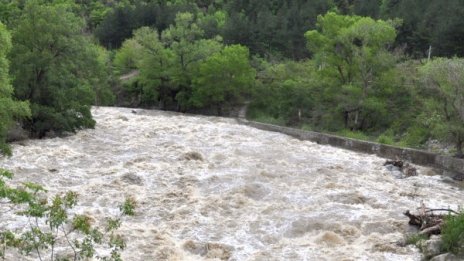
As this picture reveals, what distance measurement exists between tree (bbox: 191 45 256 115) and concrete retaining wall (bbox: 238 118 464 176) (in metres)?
13.2

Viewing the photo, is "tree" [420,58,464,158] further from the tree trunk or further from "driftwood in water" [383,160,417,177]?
"driftwood in water" [383,160,417,177]

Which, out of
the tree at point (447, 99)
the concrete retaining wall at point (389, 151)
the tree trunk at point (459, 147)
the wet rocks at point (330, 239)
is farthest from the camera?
the tree trunk at point (459, 147)

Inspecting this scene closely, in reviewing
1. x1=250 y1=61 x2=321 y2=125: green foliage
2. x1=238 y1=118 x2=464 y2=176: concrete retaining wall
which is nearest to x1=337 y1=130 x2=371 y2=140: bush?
x1=238 y1=118 x2=464 y2=176: concrete retaining wall

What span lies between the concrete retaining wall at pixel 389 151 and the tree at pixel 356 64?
4184 mm

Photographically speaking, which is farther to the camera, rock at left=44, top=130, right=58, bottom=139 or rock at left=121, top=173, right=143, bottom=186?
rock at left=44, top=130, right=58, bottom=139

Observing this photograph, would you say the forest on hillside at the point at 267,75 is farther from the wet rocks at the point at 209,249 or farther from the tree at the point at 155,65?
the wet rocks at the point at 209,249

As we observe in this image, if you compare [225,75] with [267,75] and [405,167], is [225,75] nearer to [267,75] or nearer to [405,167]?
[267,75]

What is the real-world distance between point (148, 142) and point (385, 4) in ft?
191

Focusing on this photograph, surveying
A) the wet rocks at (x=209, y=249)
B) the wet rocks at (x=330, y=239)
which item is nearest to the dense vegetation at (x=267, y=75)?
the wet rocks at (x=330, y=239)

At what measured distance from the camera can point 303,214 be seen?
1861cm

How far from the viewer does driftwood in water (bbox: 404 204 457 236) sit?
640 inches

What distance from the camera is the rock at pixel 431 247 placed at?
48.0 feet

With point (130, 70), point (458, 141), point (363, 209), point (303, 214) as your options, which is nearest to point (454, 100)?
point (458, 141)

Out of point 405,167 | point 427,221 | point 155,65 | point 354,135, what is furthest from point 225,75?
point 427,221
